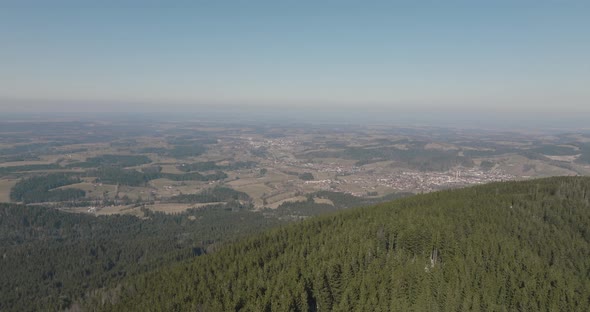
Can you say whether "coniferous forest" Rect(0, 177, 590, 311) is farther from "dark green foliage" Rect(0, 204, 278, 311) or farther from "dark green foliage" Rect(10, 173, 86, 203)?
"dark green foliage" Rect(10, 173, 86, 203)

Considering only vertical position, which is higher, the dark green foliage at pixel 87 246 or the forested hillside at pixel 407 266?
the forested hillside at pixel 407 266

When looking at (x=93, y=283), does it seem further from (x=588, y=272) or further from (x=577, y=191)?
(x=577, y=191)

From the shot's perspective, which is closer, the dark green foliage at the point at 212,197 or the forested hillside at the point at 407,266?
the forested hillside at the point at 407,266

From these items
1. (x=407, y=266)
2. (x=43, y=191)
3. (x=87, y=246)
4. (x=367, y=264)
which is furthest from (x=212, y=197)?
(x=407, y=266)

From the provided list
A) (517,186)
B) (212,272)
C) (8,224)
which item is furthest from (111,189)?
(517,186)

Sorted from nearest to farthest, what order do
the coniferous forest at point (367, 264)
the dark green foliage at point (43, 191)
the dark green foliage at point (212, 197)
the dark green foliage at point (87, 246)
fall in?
the coniferous forest at point (367, 264)
the dark green foliage at point (87, 246)
the dark green foliage at point (43, 191)
the dark green foliage at point (212, 197)

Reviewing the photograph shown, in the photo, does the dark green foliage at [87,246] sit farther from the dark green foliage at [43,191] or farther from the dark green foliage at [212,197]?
the dark green foliage at [43,191]

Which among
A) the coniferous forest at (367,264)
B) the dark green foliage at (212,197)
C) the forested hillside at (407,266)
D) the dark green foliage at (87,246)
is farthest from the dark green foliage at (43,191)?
the forested hillside at (407,266)

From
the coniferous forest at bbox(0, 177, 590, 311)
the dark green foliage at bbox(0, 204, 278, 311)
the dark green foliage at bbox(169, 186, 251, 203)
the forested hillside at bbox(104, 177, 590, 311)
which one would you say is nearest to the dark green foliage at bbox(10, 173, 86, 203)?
the dark green foliage at bbox(0, 204, 278, 311)
